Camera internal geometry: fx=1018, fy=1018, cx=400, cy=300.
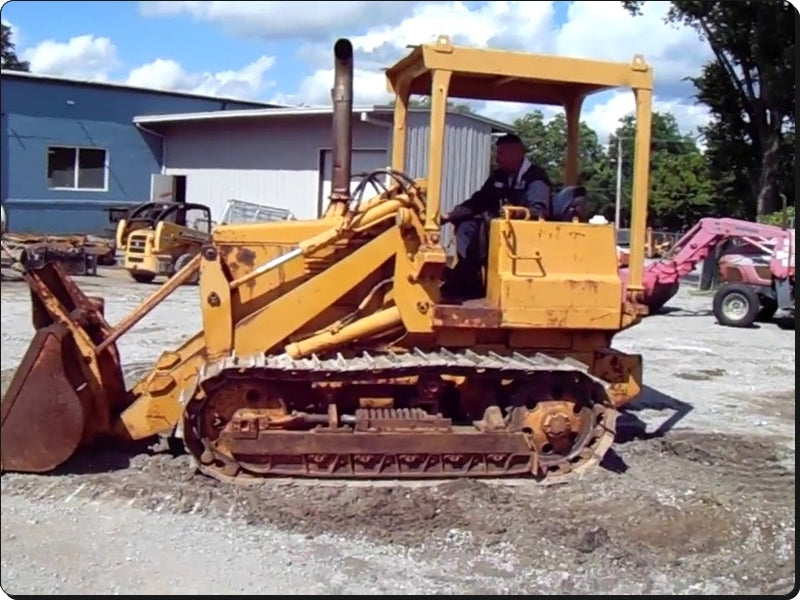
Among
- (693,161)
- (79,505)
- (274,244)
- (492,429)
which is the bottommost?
(79,505)

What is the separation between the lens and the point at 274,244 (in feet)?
21.3

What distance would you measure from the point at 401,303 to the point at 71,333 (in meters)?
1.96

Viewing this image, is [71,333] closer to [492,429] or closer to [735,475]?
[492,429]

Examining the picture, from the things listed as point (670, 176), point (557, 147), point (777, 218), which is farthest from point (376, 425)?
point (777, 218)

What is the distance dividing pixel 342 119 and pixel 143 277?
1010 centimetres

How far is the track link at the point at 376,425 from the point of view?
5.88 m

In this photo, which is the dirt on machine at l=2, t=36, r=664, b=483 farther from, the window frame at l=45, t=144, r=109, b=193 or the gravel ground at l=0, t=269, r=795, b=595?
the window frame at l=45, t=144, r=109, b=193

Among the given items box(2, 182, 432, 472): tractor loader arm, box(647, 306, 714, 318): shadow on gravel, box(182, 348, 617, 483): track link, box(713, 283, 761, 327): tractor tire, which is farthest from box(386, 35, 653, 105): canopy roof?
box(647, 306, 714, 318): shadow on gravel

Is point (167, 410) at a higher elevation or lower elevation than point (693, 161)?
lower

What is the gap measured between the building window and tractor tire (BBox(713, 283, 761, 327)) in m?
15.6

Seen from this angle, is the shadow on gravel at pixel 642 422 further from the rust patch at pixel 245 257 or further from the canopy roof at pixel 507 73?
the rust patch at pixel 245 257

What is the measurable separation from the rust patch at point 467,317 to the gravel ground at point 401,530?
96 centimetres

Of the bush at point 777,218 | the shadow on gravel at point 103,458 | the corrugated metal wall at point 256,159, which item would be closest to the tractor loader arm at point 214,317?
the shadow on gravel at point 103,458

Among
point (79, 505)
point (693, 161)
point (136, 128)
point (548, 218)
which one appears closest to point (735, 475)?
point (548, 218)
